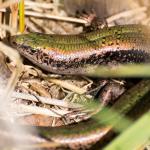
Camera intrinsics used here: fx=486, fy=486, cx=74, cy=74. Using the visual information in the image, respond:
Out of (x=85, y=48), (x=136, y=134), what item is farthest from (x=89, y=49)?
(x=136, y=134)

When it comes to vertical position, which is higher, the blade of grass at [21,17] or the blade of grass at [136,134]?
the blade of grass at [21,17]

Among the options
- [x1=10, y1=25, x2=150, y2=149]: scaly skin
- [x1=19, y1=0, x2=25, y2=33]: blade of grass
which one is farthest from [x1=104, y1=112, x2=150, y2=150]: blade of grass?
[x1=19, y1=0, x2=25, y2=33]: blade of grass

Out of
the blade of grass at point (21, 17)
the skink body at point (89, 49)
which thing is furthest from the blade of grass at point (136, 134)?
the blade of grass at point (21, 17)

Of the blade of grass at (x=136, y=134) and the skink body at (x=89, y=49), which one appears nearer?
the blade of grass at (x=136, y=134)

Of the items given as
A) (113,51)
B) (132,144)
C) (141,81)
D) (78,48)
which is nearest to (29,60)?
(78,48)

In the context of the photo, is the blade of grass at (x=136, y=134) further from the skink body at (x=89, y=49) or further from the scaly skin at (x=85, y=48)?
the skink body at (x=89, y=49)

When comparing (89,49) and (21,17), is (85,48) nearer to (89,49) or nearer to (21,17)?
(89,49)

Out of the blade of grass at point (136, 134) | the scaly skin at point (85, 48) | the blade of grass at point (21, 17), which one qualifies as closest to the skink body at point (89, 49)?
the scaly skin at point (85, 48)

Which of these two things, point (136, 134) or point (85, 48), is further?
point (85, 48)
